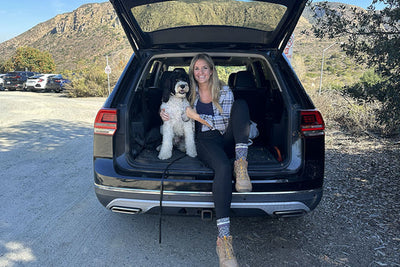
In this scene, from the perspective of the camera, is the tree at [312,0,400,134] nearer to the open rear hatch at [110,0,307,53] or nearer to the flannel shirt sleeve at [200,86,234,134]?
the open rear hatch at [110,0,307,53]

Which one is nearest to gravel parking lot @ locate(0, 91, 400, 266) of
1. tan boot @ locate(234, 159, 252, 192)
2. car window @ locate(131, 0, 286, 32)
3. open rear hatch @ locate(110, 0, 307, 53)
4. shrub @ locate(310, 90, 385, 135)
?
tan boot @ locate(234, 159, 252, 192)

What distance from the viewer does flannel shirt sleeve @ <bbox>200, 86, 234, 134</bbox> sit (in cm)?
304

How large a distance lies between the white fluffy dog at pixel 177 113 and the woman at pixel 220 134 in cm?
8

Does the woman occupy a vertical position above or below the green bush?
below

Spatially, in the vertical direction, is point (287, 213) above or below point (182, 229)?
above

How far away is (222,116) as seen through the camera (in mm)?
3090

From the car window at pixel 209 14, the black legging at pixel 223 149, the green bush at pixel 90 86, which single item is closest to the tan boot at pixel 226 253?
the black legging at pixel 223 149

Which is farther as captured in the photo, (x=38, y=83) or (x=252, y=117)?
(x=38, y=83)

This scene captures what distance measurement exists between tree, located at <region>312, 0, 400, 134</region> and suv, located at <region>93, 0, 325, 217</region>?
1322 mm

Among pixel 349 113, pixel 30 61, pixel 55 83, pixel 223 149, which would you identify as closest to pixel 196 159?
pixel 223 149

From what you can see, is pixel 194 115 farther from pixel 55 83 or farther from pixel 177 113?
pixel 55 83

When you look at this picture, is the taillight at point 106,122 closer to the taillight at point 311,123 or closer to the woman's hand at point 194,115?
the woman's hand at point 194,115

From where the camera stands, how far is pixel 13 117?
399 inches

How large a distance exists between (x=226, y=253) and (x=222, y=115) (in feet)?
4.53
